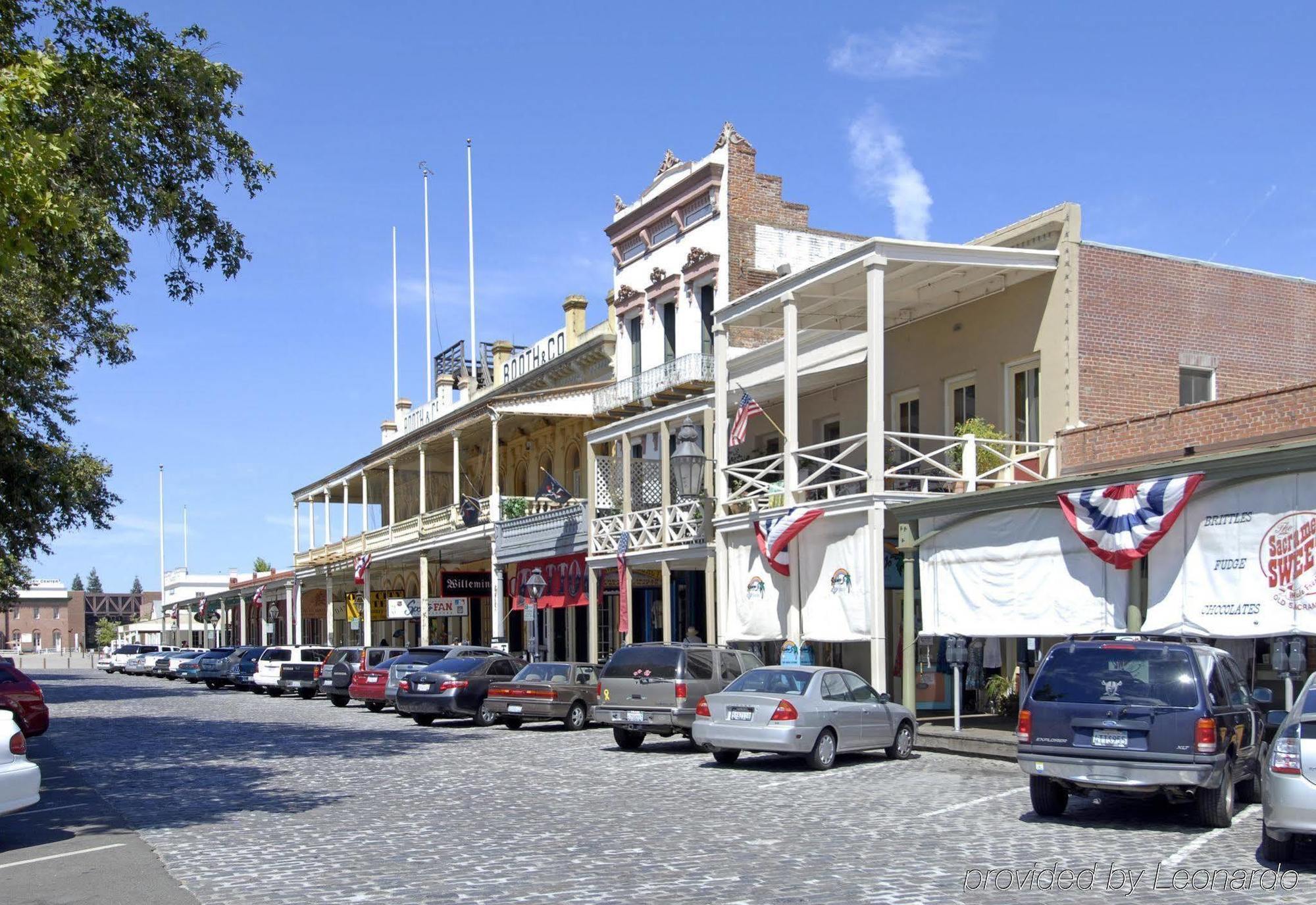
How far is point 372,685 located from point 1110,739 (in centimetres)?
2350

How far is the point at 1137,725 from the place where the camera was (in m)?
12.4

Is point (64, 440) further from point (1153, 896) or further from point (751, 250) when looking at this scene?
point (1153, 896)

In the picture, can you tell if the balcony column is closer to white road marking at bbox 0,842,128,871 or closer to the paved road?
the paved road

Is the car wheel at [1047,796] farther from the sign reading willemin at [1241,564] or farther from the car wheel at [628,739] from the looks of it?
the car wheel at [628,739]

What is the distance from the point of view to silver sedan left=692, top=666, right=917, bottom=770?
17.5 metres

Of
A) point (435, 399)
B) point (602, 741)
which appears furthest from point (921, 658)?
point (435, 399)

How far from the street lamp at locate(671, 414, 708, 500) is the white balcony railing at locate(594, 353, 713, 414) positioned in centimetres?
545

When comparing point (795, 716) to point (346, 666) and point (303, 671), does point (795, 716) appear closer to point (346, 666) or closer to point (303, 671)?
point (346, 666)

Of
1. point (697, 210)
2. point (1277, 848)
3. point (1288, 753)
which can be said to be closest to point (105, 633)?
point (697, 210)

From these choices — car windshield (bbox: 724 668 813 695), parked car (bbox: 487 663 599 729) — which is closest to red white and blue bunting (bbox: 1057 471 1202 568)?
car windshield (bbox: 724 668 813 695)

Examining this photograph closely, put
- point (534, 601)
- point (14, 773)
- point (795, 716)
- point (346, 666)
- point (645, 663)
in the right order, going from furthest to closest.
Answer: point (346, 666), point (534, 601), point (645, 663), point (795, 716), point (14, 773)

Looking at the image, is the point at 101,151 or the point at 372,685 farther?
the point at 372,685

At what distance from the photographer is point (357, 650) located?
36.3 m

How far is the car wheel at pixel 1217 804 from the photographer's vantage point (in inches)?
488
